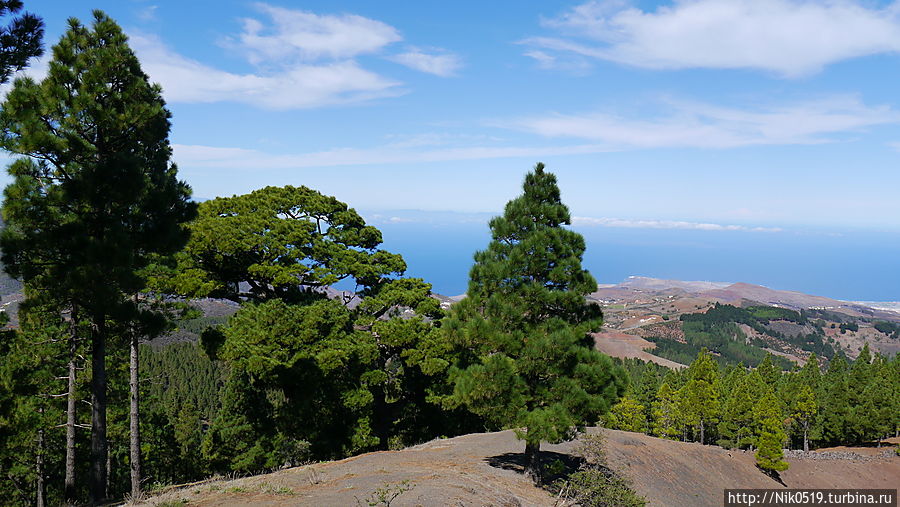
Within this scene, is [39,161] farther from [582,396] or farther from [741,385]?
[741,385]

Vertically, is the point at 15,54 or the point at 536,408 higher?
the point at 15,54

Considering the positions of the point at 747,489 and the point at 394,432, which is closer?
the point at 394,432

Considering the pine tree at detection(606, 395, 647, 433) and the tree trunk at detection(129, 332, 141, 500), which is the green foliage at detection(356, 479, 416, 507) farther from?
the pine tree at detection(606, 395, 647, 433)

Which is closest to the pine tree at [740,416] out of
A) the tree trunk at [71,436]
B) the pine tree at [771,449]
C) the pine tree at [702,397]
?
the pine tree at [702,397]

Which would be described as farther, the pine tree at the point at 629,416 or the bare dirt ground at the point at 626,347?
the bare dirt ground at the point at 626,347

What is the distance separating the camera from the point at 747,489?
24.2m

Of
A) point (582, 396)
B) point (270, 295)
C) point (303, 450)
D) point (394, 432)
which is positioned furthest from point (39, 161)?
point (303, 450)

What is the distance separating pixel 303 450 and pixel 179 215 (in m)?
21.7

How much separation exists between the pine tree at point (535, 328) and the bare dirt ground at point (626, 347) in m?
119

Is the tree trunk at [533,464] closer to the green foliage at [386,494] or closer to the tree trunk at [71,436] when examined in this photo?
the green foliage at [386,494]

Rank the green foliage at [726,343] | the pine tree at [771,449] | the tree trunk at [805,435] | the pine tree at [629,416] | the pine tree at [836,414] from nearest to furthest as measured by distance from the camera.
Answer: the pine tree at [771,449] → the pine tree at [629,416] → the tree trunk at [805,435] → the pine tree at [836,414] → the green foliage at [726,343]

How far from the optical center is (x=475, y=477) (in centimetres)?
1255

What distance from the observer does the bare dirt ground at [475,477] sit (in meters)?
10.1

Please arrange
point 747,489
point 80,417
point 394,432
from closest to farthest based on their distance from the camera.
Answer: point 80,417 < point 394,432 < point 747,489
